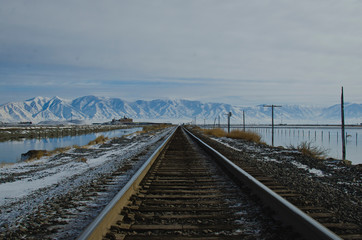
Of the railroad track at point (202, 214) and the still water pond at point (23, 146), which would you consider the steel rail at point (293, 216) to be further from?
the still water pond at point (23, 146)

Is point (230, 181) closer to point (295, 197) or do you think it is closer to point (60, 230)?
point (295, 197)

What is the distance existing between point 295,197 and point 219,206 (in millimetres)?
1362

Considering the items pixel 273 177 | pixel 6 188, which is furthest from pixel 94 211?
pixel 273 177

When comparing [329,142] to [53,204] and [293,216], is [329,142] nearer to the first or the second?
[293,216]

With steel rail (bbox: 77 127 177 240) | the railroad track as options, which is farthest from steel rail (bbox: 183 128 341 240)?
steel rail (bbox: 77 127 177 240)

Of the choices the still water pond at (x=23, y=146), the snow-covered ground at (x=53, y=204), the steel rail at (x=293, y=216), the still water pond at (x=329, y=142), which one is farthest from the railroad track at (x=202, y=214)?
the still water pond at (x=23, y=146)

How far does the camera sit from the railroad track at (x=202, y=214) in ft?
9.75

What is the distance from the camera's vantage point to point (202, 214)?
3680 millimetres

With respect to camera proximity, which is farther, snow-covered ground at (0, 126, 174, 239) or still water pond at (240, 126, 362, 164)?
still water pond at (240, 126, 362, 164)

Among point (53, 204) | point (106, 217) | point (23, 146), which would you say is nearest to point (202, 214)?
point (106, 217)

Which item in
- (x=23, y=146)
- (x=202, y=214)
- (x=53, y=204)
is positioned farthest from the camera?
(x=23, y=146)

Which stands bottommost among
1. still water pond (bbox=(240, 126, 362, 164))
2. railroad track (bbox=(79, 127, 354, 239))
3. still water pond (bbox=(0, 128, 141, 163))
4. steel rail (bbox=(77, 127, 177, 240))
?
still water pond (bbox=(240, 126, 362, 164))

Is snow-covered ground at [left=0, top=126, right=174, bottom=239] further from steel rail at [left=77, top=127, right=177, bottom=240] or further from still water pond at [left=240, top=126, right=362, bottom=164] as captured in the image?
still water pond at [left=240, top=126, right=362, bottom=164]

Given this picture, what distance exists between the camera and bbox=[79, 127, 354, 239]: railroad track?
2.97m
